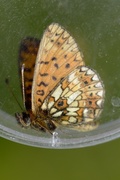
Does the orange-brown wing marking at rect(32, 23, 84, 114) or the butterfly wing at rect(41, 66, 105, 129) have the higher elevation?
the orange-brown wing marking at rect(32, 23, 84, 114)

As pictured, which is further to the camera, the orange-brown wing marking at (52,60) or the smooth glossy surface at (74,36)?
the smooth glossy surface at (74,36)

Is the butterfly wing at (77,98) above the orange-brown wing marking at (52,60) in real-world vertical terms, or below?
below

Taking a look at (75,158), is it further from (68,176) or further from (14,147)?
(14,147)

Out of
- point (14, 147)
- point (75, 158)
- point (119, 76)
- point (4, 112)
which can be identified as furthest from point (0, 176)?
Result: point (119, 76)

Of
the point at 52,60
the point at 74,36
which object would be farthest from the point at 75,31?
the point at 52,60
